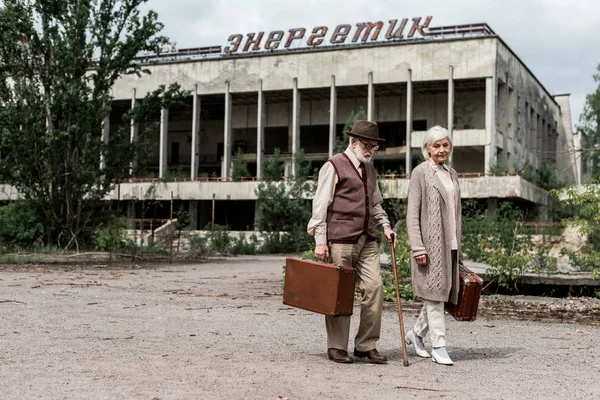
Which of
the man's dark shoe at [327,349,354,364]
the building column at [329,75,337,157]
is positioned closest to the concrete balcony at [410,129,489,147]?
the building column at [329,75,337,157]

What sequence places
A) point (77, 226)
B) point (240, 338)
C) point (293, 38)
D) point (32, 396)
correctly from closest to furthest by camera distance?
point (32, 396), point (240, 338), point (77, 226), point (293, 38)

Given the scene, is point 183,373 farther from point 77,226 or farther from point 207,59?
point 207,59

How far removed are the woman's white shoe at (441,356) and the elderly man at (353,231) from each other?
0.42m

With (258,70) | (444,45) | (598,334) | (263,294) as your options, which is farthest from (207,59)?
(598,334)

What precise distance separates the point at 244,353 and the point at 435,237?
193cm

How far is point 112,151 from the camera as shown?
2622 centimetres

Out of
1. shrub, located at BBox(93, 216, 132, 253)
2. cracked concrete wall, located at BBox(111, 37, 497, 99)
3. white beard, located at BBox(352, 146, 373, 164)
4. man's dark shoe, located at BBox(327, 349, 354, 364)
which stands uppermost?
cracked concrete wall, located at BBox(111, 37, 497, 99)

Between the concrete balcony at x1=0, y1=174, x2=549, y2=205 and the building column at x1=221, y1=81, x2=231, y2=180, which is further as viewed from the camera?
the building column at x1=221, y1=81, x2=231, y2=180

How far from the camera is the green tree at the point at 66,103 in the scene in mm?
24609

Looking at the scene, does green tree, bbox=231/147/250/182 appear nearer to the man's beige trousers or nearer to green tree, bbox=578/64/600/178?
green tree, bbox=578/64/600/178

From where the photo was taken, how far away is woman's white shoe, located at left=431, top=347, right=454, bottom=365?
648cm

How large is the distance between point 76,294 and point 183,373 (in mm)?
6678

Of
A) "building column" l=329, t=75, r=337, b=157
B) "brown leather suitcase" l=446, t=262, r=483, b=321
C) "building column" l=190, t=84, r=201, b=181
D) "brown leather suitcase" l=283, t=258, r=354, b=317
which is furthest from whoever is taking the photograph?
"building column" l=190, t=84, r=201, b=181

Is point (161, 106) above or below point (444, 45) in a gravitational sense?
below
